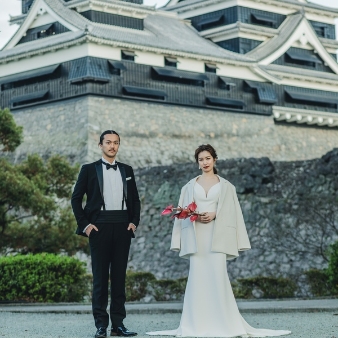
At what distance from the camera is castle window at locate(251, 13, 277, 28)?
146 feet

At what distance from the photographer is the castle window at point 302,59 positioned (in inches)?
1737

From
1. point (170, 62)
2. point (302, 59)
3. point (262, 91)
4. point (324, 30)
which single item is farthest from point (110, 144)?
point (324, 30)

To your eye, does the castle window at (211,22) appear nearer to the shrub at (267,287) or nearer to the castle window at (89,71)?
the castle window at (89,71)

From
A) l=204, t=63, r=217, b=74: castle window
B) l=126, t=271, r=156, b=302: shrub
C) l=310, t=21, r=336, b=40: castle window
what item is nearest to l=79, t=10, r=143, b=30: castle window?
l=204, t=63, r=217, b=74: castle window

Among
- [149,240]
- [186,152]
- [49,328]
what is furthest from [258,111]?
[49,328]

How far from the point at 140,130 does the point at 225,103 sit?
4.65 metres

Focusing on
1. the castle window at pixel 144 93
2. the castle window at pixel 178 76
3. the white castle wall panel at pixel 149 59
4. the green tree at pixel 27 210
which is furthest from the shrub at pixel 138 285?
the castle window at pixel 178 76

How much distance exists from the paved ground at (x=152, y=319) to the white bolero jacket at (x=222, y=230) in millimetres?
957

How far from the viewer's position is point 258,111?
41375mm

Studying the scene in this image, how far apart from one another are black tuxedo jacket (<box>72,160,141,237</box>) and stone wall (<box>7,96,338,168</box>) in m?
24.1

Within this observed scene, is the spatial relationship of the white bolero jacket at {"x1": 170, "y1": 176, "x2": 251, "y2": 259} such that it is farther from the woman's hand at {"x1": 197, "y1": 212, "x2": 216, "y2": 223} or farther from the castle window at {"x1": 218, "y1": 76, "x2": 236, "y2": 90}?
the castle window at {"x1": 218, "y1": 76, "x2": 236, "y2": 90}

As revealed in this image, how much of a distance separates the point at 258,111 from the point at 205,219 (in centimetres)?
3147

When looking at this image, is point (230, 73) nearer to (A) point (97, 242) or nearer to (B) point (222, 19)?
(B) point (222, 19)

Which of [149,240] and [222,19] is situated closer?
[149,240]
